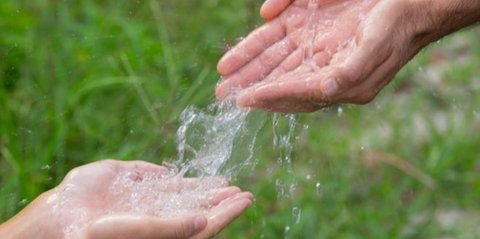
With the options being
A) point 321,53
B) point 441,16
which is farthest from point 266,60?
point 441,16

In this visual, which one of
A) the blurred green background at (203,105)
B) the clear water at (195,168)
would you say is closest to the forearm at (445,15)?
the clear water at (195,168)

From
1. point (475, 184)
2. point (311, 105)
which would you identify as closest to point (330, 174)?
point (475, 184)

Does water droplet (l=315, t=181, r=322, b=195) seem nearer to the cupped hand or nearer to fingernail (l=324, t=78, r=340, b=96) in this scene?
the cupped hand

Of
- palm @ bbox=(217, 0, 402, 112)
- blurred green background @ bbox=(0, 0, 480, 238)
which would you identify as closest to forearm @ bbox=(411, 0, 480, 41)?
palm @ bbox=(217, 0, 402, 112)

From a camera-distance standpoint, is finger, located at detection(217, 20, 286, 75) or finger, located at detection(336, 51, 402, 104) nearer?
finger, located at detection(336, 51, 402, 104)

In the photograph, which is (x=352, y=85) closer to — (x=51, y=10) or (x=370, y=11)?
(x=370, y=11)

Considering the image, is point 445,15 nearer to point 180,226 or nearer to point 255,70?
point 255,70

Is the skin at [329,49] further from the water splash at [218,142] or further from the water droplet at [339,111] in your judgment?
the water droplet at [339,111]
